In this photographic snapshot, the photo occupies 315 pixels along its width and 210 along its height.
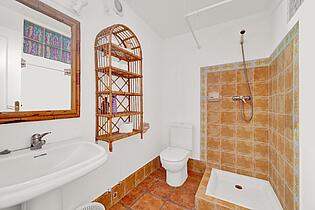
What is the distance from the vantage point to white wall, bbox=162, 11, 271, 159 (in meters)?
1.85

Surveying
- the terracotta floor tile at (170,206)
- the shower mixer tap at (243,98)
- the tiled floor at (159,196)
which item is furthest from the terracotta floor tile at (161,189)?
the shower mixer tap at (243,98)

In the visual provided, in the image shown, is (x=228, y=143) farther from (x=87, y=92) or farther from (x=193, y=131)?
(x=87, y=92)

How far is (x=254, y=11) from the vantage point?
1.80m

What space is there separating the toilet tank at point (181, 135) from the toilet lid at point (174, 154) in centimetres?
12

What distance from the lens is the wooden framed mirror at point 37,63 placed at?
0.88 metres

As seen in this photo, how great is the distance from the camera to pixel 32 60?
0.99 meters

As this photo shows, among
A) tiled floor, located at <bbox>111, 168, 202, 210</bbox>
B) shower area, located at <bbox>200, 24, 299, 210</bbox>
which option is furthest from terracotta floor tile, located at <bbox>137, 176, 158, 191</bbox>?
shower area, located at <bbox>200, 24, 299, 210</bbox>

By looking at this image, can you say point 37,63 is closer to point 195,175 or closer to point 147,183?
point 147,183

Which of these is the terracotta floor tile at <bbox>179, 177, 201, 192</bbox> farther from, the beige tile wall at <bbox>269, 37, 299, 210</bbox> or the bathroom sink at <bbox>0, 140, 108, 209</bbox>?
the bathroom sink at <bbox>0, 140, 108, 209</bbox>

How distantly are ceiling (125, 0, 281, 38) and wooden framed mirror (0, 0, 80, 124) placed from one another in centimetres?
103

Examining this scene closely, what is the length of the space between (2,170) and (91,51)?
1083mm

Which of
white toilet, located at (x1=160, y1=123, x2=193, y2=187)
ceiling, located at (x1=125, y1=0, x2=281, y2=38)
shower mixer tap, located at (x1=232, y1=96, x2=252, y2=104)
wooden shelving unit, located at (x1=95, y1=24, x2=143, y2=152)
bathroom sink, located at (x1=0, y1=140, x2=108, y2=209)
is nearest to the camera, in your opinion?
bathroom sink, located at (x1=0, y1=140, x2=108, y2=209)
